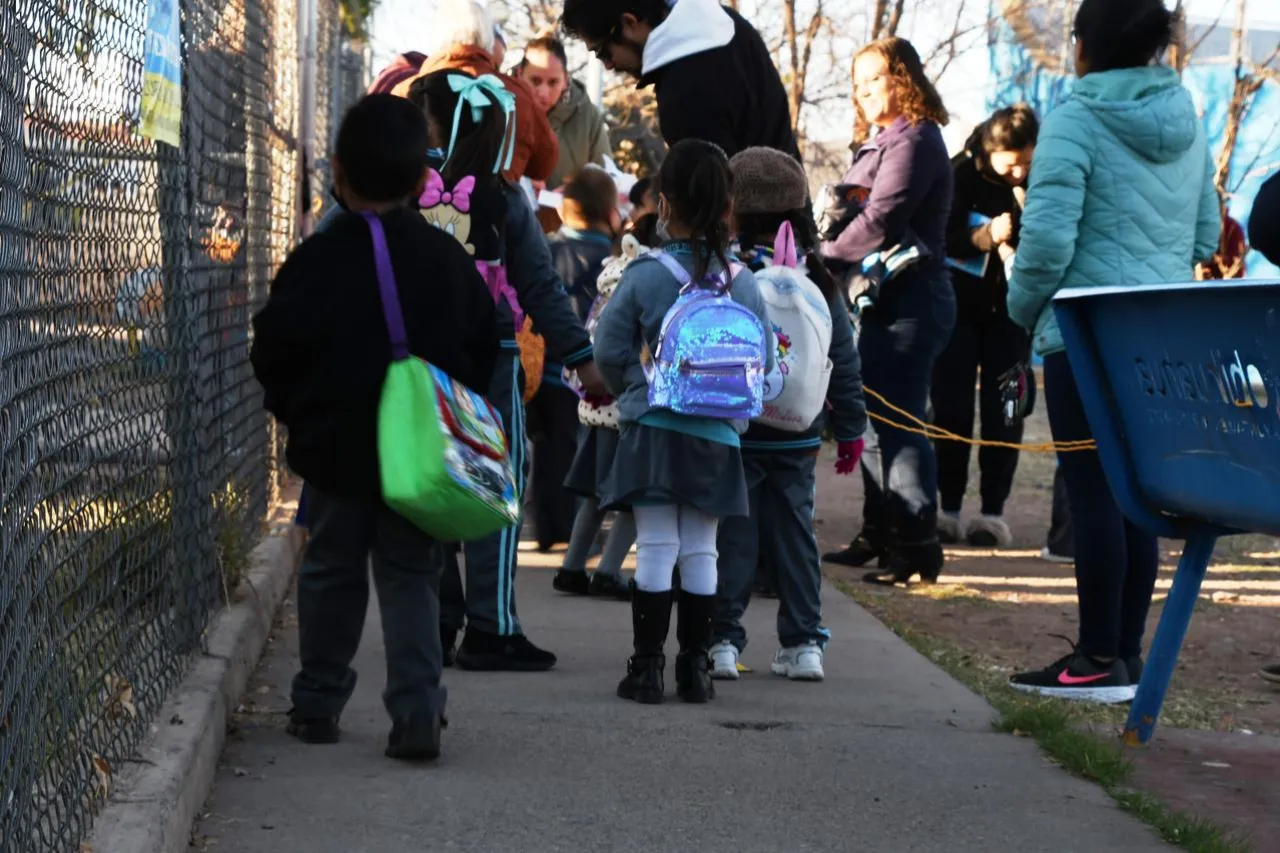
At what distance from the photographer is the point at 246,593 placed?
5891mm

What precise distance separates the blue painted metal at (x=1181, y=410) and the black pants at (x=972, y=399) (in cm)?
418

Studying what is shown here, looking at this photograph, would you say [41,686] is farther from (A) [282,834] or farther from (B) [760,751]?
(B) [760,751]

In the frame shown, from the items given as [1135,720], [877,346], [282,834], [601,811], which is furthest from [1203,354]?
[877,346]

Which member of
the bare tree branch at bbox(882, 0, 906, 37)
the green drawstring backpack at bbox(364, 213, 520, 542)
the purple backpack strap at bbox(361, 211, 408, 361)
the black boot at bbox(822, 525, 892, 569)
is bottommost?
the black boot at bbox(822, 525, 892, 569)

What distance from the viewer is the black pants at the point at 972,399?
9.34 metres

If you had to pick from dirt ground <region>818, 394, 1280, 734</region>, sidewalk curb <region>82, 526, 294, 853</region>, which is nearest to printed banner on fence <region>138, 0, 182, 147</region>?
sidewalk curb <region>82, 526, 294, 853</region>

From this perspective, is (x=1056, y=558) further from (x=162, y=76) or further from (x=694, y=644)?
(x=162, y=76)

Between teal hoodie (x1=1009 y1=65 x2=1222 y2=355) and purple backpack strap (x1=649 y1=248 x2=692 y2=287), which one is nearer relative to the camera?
purple backpack strap (x1=649 y1=248 x2=692 y2=287)

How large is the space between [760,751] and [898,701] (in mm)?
870

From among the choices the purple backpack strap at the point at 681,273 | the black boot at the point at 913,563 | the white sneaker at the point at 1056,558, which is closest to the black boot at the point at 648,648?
the purple backpack strap at the point at 681,273

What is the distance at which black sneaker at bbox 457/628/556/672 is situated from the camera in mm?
5863

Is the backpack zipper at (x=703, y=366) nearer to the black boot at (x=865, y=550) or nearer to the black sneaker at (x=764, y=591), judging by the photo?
the black sneaker at (x=764, y=591)

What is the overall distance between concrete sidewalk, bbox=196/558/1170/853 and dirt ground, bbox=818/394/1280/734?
965 mm

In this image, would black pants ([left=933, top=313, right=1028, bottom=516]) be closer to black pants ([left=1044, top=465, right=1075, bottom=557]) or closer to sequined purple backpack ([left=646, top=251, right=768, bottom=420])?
black pants ([left=1044, top=465, right=1075, bottom=557])
